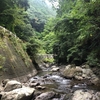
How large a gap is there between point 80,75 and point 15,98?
22.5 feet

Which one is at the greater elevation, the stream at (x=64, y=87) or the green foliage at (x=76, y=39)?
the green foliage at (x=76, y=39)

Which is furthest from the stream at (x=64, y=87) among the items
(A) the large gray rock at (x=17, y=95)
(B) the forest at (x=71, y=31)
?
(B) the forest at (x=71, y=31)

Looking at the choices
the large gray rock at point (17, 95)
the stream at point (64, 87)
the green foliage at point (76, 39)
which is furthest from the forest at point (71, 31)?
the large gray rock at point (17, 95)

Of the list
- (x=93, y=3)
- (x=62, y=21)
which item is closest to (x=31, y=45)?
(x=62, y=21)

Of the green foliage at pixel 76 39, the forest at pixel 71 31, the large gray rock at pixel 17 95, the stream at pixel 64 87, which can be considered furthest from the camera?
the green foliage at pixel 76 39

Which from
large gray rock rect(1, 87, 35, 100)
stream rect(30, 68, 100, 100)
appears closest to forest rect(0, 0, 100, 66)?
stream rect(30, 68, 100, 100)

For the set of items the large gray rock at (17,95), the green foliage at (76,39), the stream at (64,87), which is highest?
the green foliage at (76,39)

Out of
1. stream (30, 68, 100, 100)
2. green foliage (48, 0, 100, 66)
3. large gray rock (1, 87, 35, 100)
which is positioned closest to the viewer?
large gray rock (1, 87, 35, 100)

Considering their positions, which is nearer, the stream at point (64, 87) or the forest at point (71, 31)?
the stream at point (64, 87)

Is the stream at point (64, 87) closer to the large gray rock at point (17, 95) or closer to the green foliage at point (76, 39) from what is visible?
the large gray rock at point (17, 95)

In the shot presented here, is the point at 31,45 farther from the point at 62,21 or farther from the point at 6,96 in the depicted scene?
the point at 6,96

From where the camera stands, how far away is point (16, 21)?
14.7m

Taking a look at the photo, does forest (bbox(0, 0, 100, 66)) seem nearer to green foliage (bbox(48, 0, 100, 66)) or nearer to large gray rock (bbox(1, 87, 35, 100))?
green foliage (bbox(48, 0, 100, 66))

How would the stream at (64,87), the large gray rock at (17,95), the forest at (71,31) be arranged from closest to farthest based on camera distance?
1. the large gray rock at (17,95)
2. the stream at (64,87)
3. the forest at (71,31)
